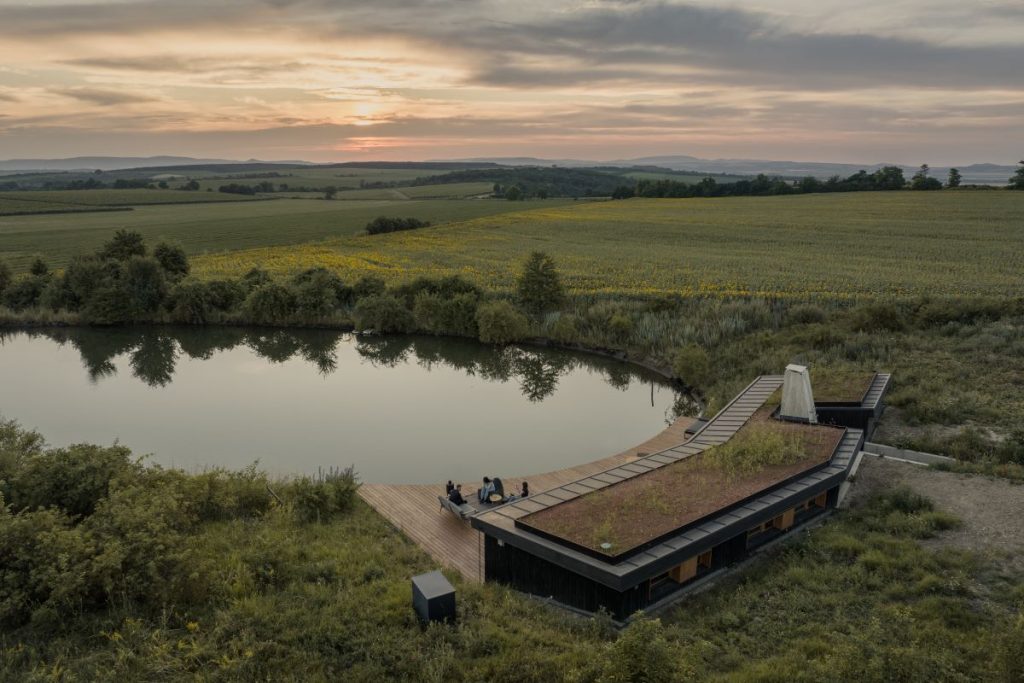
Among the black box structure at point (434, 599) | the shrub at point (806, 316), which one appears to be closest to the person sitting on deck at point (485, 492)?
the black box structure at point (434, 599)

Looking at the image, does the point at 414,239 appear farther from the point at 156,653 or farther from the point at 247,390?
the point at 156,653

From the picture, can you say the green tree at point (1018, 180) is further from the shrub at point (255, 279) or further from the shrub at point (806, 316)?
the shrub at point (255, 279)

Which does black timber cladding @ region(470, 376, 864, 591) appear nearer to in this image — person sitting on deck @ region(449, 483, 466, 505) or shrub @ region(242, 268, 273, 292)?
person sitting on deck @ region(449, 483, 466, 505)

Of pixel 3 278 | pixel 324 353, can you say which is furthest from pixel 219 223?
pixel 324 353

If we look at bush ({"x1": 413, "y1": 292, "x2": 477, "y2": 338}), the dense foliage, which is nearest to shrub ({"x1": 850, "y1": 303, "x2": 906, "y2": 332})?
the dense foliage

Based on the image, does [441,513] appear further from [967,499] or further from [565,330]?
[565,330]

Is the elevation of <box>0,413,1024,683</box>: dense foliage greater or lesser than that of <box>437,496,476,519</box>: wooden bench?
greater
